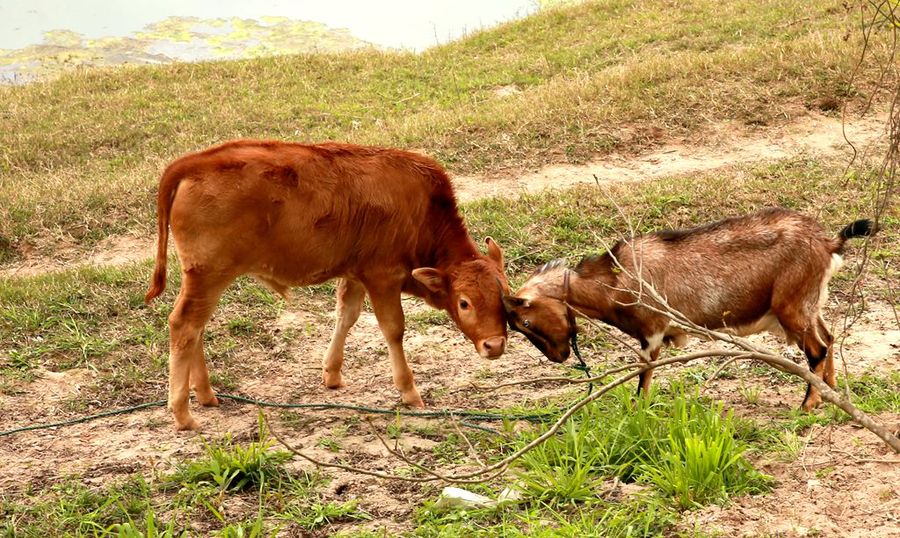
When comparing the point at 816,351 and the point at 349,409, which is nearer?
the point at 816,351

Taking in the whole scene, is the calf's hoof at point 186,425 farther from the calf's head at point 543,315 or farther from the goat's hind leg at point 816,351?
the goat's hind leg at point 816,351

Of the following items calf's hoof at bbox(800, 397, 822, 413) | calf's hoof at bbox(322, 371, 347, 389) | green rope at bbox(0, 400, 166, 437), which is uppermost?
calf's hoof at bbox(800, 397, 822, 413)

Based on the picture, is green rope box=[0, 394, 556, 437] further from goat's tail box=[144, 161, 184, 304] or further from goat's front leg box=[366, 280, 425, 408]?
goat's tail box=[144, 161, 184, 304]

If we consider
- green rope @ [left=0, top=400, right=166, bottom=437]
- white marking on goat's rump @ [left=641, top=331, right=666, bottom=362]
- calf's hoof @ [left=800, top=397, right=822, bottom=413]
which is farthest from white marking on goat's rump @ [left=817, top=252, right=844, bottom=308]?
green rope @ [left=0, top=400, right=166, bottom=437]

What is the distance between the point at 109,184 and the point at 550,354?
286 inches

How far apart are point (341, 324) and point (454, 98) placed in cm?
844

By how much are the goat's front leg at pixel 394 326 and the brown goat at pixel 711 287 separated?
81 centimetres

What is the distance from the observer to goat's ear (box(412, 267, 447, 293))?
21.3 feet

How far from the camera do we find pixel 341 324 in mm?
7109

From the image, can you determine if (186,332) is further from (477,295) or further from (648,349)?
(648,349)

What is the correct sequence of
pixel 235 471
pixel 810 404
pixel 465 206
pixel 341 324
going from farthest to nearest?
pixel 465 206, pixel 341 324, pixel 810 404, pixel 235 471

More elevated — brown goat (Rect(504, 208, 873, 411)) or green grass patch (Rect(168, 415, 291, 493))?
brown goat (Rect(504, 208, 873, 411))

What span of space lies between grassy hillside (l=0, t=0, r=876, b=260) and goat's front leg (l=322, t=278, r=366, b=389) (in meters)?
4.55

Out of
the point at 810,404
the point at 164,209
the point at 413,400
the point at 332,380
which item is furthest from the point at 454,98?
the point at 810,404
